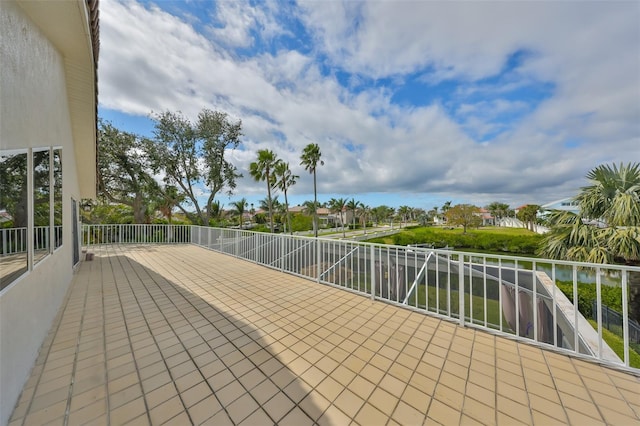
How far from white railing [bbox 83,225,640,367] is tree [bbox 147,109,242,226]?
7.01 metres

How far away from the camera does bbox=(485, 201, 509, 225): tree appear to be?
52.4 m

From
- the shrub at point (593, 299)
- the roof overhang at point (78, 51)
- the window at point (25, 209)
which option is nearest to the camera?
the window at point (25, 209)

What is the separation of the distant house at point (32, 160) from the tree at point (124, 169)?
10.4 meters

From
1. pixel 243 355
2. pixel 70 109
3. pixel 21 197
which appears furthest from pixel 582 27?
pixel 70 109

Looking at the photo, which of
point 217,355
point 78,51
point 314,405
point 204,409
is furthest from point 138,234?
point 314,405

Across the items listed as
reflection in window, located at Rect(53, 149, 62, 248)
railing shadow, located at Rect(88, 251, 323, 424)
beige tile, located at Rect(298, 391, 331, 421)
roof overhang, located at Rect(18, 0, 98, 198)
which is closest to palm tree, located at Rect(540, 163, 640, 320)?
beige tile, located at Rect(298, 391, 331, 421)

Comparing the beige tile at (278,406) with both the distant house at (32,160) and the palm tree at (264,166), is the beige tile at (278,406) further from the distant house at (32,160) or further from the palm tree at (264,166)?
the palm tree at (264,166)

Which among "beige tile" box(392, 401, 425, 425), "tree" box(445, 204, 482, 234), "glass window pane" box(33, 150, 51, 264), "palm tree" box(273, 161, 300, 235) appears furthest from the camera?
"tree" box(445, 204, 482, 234)

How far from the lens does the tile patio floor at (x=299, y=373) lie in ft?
4.78

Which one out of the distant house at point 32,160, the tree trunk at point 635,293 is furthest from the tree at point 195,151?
the tree trunk at point 635,293

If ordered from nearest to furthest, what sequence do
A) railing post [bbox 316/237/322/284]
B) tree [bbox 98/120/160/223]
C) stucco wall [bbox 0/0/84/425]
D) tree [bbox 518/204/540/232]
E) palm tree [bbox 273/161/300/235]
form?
stucco wall [bbox 0/0/84/425]
railing post [bbox 316/237/322/284]
tree [bbox 98/120/160/223]
palm tree [bbox 273/161/300/235]
tree [bbox 518/204/540/232]

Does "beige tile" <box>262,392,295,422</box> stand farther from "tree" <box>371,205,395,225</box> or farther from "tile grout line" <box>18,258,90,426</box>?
"tree" <box>371,205,395,225</box>

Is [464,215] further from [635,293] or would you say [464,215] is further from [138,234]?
[138,234]

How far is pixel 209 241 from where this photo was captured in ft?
28.2
